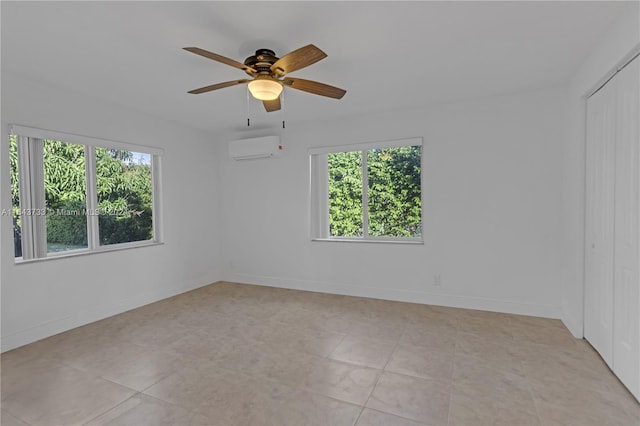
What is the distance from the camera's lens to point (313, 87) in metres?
2.51

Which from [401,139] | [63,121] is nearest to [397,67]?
[401,139]

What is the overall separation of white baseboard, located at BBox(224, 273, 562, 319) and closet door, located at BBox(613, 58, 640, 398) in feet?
3.84

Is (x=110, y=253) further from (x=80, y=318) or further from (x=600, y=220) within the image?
(x=600, y=220)

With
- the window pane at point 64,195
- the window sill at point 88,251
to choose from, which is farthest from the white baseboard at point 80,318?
the window pane at point 64,195

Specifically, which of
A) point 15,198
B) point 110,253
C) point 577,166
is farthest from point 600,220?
point 15,198

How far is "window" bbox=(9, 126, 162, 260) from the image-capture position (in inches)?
118

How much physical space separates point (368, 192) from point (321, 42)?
2.33 m

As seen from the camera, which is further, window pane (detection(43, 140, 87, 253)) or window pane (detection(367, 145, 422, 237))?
window pane (detection(367, 145, 422, 237))

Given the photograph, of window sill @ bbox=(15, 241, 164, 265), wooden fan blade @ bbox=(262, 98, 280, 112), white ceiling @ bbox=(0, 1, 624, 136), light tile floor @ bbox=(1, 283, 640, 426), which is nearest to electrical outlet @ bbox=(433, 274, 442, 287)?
light tile floor @ bbox=(1, 283, 640, 426)

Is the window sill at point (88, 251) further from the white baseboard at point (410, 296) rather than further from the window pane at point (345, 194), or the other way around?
the window pane at point (345, 194)

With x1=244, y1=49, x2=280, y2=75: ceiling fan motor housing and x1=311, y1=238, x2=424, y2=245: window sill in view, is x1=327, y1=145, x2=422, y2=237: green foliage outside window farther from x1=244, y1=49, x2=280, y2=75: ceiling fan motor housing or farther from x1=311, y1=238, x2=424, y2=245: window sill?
x1=244, y1=49, x2=280, y2=75: ceiling fan motor housing

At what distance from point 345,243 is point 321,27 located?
2.83 m

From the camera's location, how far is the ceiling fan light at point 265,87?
229cm

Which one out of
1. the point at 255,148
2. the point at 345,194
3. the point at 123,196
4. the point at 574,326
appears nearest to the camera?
the point at 574,326
